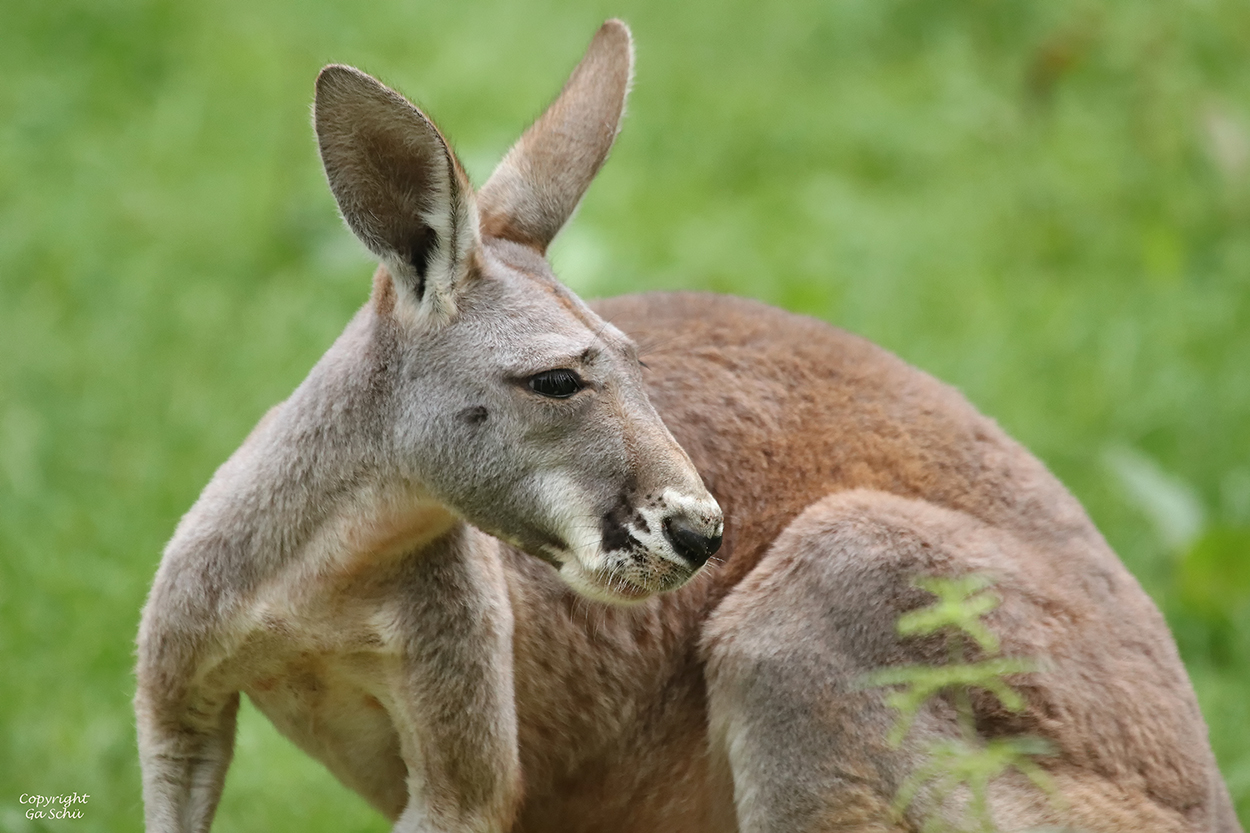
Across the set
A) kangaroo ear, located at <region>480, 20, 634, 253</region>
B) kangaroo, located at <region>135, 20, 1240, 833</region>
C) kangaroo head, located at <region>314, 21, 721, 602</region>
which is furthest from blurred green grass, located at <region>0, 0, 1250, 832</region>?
kangaroo ear, located at <region>480, 20, 634, 253</region>

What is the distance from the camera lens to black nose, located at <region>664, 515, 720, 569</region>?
3998 millimetres

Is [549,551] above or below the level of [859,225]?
below

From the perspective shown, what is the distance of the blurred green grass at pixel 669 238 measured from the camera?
265 inches

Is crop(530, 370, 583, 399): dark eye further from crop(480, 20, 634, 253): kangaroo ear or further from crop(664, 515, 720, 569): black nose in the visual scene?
crop(480, 20, 634, 253): kangaroo ear

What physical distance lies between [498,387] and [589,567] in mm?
510

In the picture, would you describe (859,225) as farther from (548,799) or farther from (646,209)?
(548,799)

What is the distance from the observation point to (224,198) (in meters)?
9.25

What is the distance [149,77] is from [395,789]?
21.4 ft

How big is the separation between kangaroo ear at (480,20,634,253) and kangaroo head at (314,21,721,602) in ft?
0.98

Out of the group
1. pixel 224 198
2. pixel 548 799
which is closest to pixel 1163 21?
pixel 224 198

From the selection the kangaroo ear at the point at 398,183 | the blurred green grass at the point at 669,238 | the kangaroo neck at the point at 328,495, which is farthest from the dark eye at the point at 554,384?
the blurred green grass at the point at 669,238

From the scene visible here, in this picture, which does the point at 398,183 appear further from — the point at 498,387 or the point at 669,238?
the point at 669,238

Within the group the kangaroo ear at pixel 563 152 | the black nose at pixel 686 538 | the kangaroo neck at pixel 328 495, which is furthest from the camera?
the kangaroo ear at pixel 563 152

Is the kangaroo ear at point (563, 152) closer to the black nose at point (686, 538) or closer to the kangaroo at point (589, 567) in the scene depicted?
Result: the kangaroo at point (589, 567)
